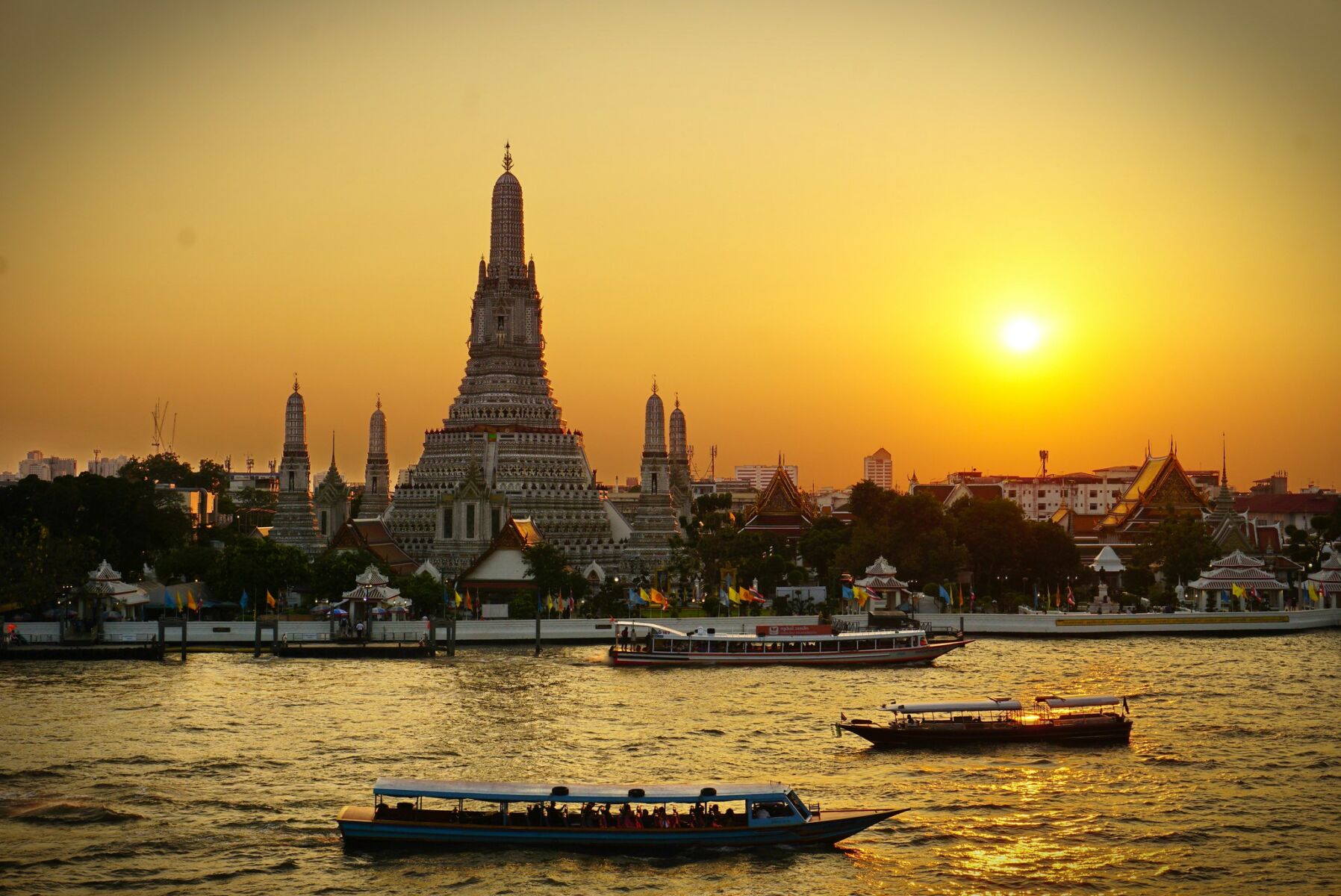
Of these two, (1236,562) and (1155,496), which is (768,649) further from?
(1155,496)

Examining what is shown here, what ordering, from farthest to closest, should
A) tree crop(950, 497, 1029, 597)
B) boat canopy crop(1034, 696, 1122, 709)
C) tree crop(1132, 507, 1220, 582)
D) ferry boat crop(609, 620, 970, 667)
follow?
tree crop(1132, 507, 1220, 582)
tree crop(950, 497, 1029, 597)
ferry boat crop(609, 620, 970, 667)
boat canopy crop(1034, 696, 1122, 709)

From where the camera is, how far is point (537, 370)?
119 m

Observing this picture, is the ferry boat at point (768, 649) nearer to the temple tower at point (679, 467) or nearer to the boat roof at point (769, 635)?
the boat roof at point (769, 635)

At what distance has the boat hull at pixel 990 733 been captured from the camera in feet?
175

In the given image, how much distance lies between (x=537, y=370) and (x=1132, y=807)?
259ft

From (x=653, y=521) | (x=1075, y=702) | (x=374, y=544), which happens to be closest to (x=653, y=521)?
(x=653, y=521)

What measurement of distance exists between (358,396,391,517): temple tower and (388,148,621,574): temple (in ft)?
20.3

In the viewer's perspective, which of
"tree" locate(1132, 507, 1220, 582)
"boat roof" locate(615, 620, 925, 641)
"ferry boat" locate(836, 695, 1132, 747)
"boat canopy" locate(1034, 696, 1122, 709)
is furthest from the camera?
"tree" locate(1132, 507, 1220, 582)

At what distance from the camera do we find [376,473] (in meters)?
130

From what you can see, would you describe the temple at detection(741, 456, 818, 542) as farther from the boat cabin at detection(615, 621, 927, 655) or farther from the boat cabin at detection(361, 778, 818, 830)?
the boat cabin at detection(361, 778, 818, 830)

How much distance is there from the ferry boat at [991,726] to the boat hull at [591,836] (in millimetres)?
13430

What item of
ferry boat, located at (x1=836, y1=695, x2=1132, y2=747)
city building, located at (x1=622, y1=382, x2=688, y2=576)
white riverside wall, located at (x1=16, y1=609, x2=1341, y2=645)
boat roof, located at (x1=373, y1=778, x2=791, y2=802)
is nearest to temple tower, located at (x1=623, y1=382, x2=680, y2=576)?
city building, located at (x1=622, y1=382, x2=688, y2=576)

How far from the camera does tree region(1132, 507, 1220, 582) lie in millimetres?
105438

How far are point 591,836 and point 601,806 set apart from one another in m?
1.01
